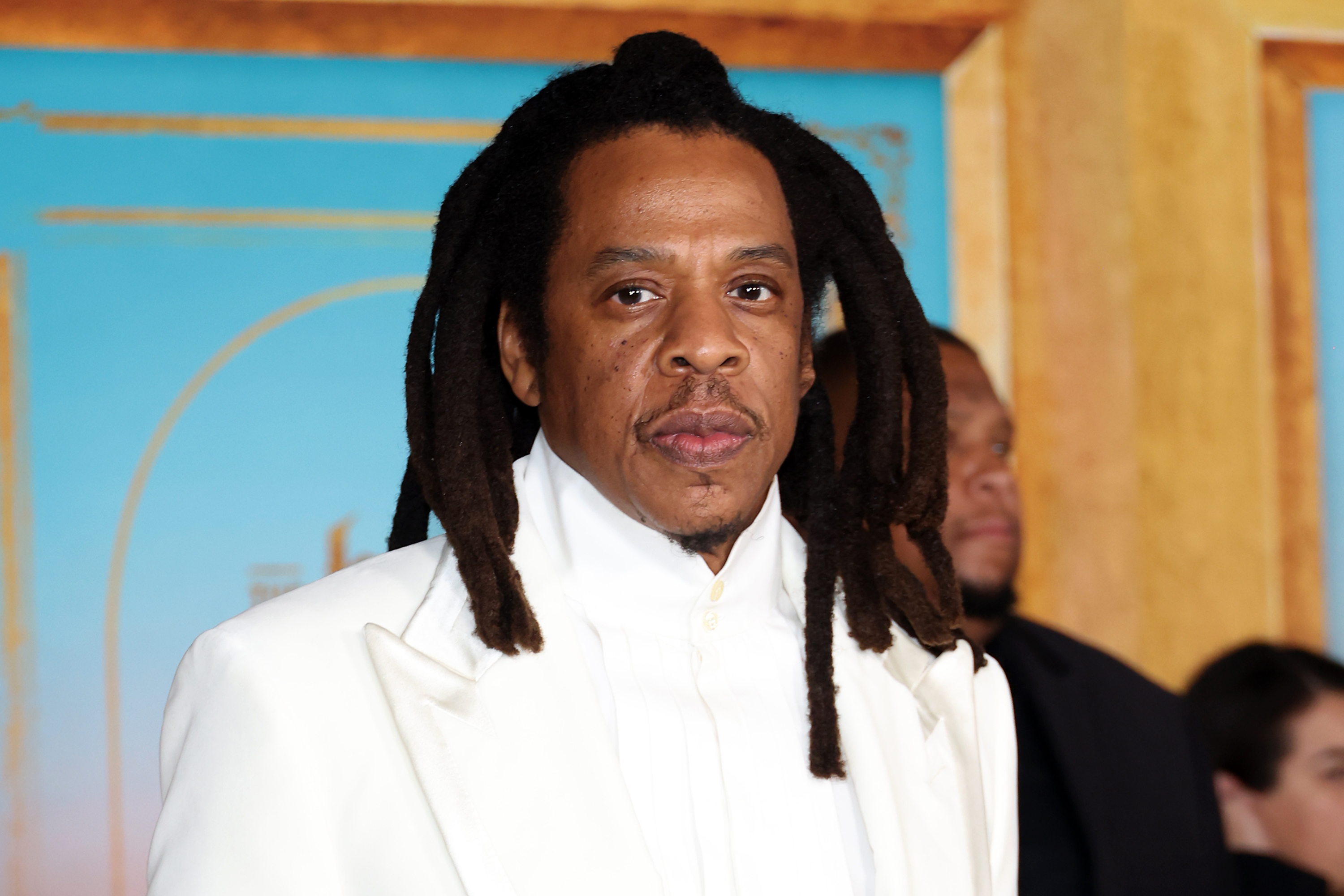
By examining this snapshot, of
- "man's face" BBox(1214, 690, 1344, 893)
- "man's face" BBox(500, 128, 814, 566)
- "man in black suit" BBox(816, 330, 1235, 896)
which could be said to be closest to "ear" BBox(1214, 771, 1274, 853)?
"man's face" BBox(1214, 690, 1344, 893)

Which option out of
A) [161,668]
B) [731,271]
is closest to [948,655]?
[731,271]

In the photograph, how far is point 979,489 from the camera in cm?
284

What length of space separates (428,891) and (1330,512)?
9.40 ft

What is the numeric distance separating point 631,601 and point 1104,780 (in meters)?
1.25

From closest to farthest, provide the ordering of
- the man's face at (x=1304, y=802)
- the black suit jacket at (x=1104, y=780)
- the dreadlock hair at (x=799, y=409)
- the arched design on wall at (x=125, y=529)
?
the dreadlock hair at (x=799, y=409), the black suit jacket at (x=1104, y=780), the man's face at (x=1304, y=802), the arched design on wall at (x=125, y=529)

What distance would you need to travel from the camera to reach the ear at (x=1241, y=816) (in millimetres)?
2756

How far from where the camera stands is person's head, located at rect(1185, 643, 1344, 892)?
2.70 meters

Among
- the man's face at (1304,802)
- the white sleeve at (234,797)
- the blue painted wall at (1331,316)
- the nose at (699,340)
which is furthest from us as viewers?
the blue painted wall at (1331,316)

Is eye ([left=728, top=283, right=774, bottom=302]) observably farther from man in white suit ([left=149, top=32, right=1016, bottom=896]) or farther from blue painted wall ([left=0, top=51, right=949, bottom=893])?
blue painted wall ([left=0, top=51, right=949, bottom=893])

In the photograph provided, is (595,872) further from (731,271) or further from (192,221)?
(192,221)

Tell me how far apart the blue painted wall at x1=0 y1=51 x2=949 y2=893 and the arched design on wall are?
2 centimetres

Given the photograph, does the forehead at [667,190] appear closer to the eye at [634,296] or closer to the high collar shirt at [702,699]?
the eye at [634,296]

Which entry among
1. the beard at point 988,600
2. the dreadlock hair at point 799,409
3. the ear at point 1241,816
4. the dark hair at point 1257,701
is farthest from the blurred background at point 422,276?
the dreadlock hair at point 799,409

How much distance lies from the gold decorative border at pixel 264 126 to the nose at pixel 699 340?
1685 millimetres
